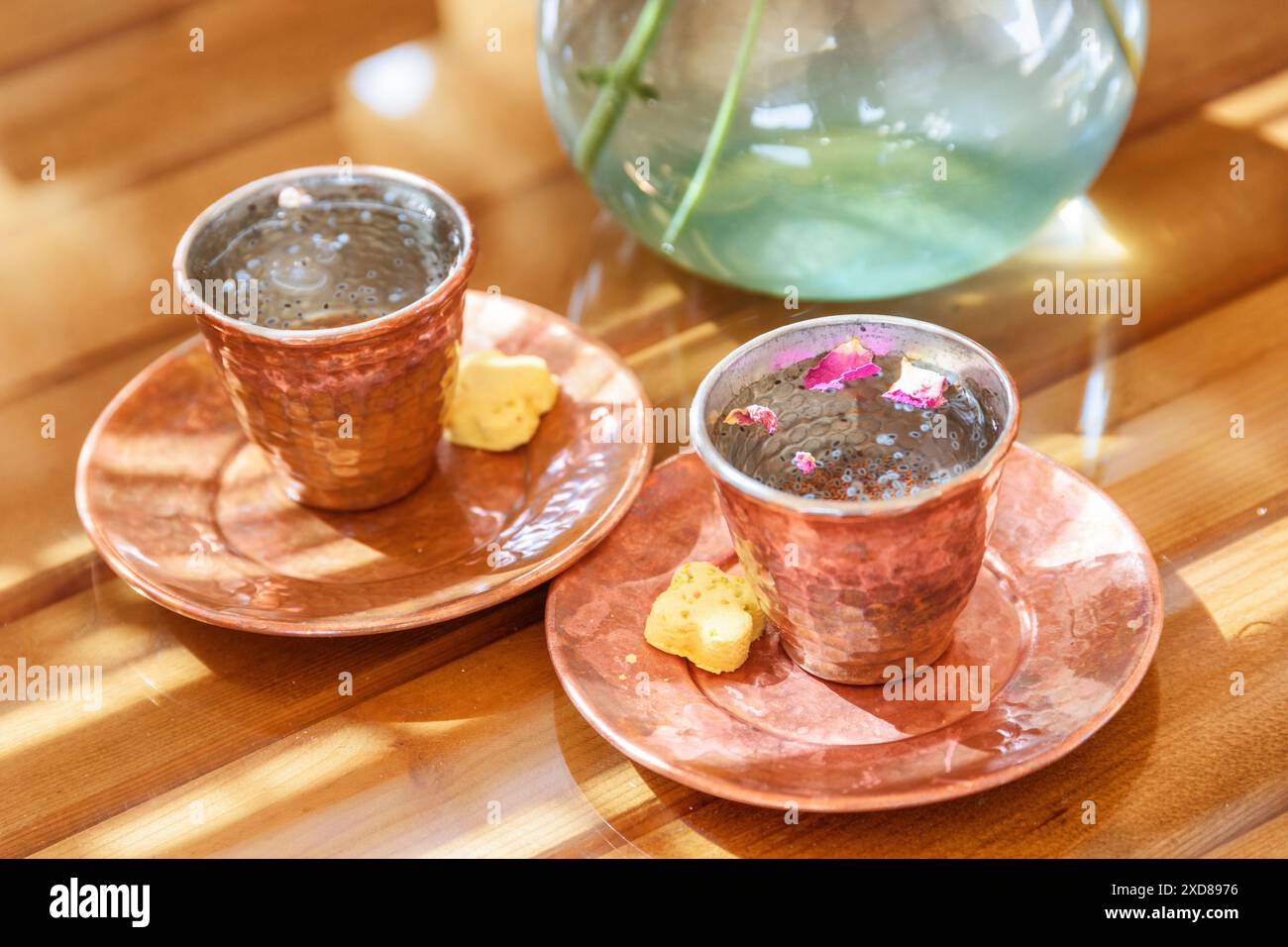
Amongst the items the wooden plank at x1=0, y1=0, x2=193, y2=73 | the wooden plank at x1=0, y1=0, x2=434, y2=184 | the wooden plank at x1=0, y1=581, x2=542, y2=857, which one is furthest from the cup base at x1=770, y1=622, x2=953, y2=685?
the wooden plank at x1=0, y1=0, x2=193, y2=73

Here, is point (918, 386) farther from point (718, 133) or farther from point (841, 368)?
point (718, 133)

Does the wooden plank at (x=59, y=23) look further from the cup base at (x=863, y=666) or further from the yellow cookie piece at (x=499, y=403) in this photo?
the cup base at (x=863, y=666)

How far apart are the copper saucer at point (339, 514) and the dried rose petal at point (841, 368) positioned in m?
0.09

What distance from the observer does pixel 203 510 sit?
64 cm

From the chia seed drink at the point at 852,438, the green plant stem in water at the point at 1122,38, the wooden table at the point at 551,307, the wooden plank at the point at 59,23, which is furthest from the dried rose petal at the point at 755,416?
the wooden plank at the point at 59,23

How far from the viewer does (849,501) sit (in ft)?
1.64

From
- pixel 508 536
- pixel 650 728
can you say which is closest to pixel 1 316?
pixel 508 536

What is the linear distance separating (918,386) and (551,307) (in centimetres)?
26

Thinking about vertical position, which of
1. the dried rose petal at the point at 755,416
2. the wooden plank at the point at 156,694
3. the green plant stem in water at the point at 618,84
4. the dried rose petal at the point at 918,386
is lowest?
the wooden plank at the point at 156,694

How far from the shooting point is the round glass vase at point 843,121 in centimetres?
61

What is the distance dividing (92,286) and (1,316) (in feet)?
0.15

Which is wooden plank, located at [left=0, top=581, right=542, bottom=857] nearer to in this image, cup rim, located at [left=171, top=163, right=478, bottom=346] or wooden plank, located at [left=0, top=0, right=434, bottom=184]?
cup rim, located at [left=171, top=163, right=478, bottom=346]

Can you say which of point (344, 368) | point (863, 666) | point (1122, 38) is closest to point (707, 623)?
point (863, 666)

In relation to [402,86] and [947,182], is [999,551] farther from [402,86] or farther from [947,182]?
[402,86]
